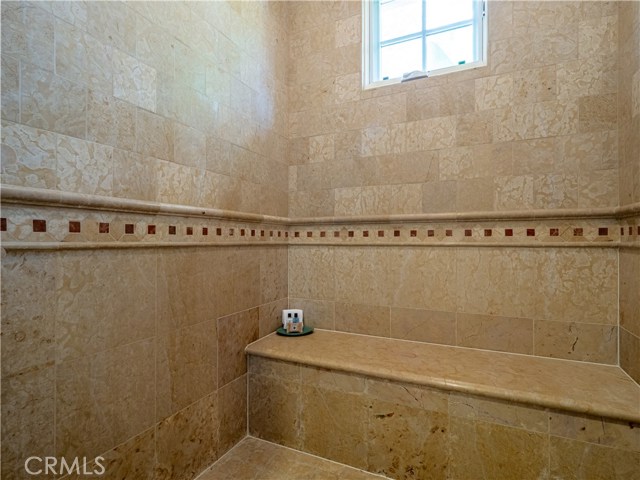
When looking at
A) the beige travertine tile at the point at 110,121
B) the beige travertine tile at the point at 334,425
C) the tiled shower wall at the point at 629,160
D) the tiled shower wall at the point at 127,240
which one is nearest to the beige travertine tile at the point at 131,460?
the tiled shower wall at the point at 127,240

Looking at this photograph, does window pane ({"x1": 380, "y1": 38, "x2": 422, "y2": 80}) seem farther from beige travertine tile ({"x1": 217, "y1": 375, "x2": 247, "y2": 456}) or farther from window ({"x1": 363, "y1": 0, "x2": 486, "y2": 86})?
beige travertine tile ({"x1": 217, "y1": 375, "x2": 247, "y2": 456})

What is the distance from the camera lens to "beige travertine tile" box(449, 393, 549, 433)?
1.24m

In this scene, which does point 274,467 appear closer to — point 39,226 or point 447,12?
point 39,226

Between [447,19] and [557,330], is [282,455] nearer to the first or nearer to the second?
[557,330]

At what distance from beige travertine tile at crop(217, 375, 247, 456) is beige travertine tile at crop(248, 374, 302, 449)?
0.04 m

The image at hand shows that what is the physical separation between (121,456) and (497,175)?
211 centimetres

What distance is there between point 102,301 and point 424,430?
4.55 ft

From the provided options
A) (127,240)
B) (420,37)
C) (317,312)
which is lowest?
(317,312)

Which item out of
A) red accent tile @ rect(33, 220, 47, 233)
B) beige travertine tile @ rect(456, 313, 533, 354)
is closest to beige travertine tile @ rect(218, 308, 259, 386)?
red accent tile @ rect(33, 220, 47, 233)

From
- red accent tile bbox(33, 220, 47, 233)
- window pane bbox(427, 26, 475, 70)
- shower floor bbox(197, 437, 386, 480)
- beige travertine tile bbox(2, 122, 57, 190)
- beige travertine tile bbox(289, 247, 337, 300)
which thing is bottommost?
shower floor bbox(197, 437, 386, 480)

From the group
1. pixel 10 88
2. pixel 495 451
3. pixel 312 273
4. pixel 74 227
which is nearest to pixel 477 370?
pixel 495 451

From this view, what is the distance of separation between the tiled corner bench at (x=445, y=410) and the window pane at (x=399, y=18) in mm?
1952

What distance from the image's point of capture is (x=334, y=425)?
5.10ft

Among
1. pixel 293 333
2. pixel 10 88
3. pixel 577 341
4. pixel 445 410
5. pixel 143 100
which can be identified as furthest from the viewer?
pixel 293 333
